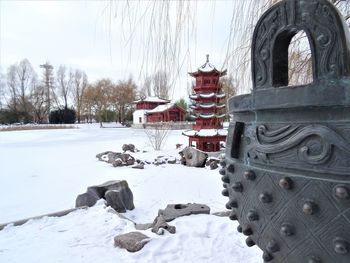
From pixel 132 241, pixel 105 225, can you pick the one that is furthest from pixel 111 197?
pixel 132 241

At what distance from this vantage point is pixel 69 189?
16.6 feet

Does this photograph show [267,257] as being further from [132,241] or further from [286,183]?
[132,241]

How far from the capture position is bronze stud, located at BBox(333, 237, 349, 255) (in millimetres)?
440

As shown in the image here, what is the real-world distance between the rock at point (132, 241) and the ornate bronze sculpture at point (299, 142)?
1.95m

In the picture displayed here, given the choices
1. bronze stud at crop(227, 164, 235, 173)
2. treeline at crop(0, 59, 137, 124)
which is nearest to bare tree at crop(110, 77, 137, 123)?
treeline at crop(0, 59, 137, 124)

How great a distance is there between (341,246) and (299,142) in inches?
6.3

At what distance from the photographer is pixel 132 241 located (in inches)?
94.2

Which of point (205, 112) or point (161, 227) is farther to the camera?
point (205, 112)

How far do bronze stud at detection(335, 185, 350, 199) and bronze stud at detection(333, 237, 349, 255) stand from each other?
7cm

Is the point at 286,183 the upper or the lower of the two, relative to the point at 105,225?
upper

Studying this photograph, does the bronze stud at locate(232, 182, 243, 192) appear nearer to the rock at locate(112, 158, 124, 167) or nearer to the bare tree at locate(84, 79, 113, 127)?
the rock at locate(112, 158, 124, 167)

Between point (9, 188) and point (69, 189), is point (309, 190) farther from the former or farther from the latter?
point (9, 188)

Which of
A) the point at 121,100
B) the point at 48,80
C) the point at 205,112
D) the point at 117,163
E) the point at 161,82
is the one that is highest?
the point at 48,80

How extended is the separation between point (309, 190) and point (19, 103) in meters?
→ 36.1
